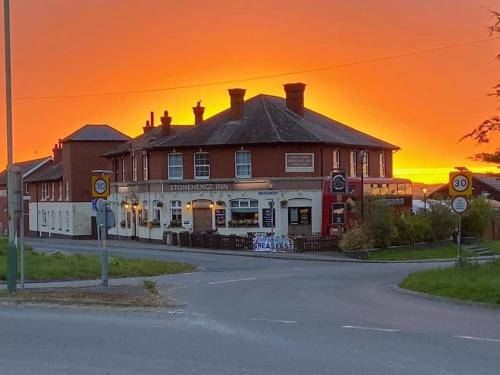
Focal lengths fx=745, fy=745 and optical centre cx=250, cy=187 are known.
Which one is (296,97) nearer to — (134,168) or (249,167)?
(249,167)

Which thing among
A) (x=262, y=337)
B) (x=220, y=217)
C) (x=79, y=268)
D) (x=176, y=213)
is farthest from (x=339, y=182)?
(x=262, y=337)

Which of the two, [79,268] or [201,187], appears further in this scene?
[201,187]

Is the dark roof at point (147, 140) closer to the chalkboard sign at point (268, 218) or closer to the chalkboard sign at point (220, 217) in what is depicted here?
the chalkboard sign at point (220, 217)

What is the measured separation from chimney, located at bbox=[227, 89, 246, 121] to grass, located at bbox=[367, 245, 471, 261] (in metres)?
15.9

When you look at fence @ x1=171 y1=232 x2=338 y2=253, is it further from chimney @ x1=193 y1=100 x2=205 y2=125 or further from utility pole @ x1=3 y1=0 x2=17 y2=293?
utility pole @ x1=3 y1=0 x2=17 y2=293

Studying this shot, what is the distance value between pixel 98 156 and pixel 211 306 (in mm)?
58086

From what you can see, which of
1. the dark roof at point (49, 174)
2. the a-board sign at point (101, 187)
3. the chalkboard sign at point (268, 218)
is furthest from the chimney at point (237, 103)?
the a-board sign at point (101, 187)

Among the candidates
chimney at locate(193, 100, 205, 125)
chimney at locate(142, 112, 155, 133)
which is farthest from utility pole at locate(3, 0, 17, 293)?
chimney at locate(142, 112, 155, 133)

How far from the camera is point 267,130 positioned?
50750mm

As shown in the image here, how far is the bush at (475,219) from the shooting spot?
52.2 m

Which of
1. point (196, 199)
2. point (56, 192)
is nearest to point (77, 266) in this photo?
point (196, 199)

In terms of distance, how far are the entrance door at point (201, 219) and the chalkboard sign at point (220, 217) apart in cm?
78

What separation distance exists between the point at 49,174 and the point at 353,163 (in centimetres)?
4070

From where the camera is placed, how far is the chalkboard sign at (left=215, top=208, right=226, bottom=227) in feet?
168
